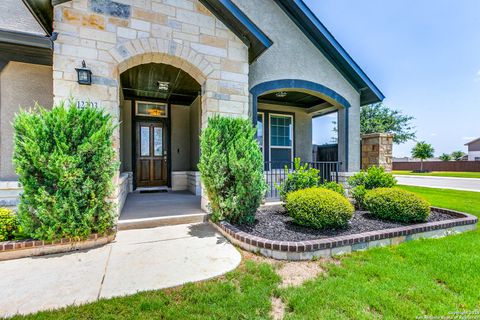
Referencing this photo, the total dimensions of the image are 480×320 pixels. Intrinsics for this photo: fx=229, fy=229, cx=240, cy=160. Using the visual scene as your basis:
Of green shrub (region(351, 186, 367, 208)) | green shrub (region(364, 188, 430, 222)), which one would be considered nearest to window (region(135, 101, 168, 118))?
green shrub (region(351, 186, 367, 208))

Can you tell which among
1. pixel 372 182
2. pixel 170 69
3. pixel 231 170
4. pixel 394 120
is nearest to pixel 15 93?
pixel 170 69

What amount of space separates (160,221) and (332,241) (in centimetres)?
325

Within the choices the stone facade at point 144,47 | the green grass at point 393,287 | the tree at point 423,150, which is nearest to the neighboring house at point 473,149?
the tree at point 423,150

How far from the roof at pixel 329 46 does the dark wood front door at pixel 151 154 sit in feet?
19.5

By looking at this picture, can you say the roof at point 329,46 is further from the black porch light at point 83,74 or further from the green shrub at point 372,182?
the black porch light at point 83,74

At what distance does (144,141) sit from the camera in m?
8.63

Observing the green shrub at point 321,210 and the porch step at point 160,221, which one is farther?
the porch step at point 160,221

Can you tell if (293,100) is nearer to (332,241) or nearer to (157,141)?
(157,141)

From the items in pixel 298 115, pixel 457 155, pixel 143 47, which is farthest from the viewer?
pixel 457 155

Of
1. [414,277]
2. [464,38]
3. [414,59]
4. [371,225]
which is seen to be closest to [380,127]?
[414,59]

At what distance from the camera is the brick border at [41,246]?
323 centimetres

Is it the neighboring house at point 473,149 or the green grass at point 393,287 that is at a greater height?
the neighboring house at point 473,149

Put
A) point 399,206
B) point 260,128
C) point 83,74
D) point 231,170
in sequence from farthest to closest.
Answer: point 260,128 → point 399,206 → point 231,170 → point 83,74

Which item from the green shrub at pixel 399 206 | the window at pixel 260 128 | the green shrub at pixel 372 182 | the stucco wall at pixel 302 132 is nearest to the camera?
the green shrub at pixel 399 206
